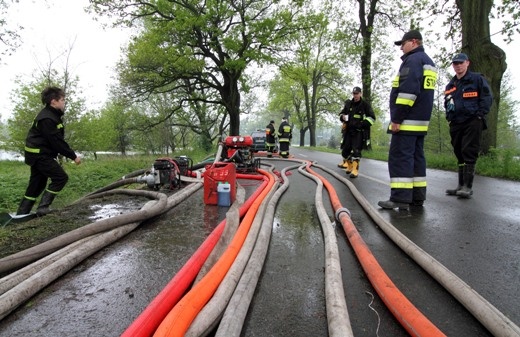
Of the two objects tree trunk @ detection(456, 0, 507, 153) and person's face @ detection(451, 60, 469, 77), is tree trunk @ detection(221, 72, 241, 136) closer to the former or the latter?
tree trunk @ detection(456, 0, 507, 153)

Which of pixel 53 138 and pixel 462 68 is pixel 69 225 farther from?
pixel 462 68

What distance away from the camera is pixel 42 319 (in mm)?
1547

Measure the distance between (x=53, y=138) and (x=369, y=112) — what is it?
6.02 m

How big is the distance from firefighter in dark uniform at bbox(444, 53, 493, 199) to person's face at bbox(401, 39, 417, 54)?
4.54 feet

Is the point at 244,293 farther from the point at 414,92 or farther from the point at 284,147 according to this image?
the point at 284,147

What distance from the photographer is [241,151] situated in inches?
266

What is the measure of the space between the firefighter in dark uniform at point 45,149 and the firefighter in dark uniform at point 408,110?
182 inches

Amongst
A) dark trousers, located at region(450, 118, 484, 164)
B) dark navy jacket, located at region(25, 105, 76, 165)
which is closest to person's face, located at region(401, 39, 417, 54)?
dark trousers, located at region(450, 118, 484, 164)

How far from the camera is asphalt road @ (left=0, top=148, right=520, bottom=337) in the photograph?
59.4 inches

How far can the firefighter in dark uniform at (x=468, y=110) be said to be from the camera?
4.54 metres

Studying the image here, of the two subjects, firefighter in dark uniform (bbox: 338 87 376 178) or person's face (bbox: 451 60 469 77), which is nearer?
person's face (bbox: 451 60 469 77)

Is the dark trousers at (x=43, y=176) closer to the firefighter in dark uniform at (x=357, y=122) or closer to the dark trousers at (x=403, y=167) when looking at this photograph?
the dark trousers at (x=403, y=167)

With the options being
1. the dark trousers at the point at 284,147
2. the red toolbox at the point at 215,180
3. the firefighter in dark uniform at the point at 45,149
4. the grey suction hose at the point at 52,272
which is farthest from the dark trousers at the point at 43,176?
the dark trousers at the point at 284,147

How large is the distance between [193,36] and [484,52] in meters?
13.8
